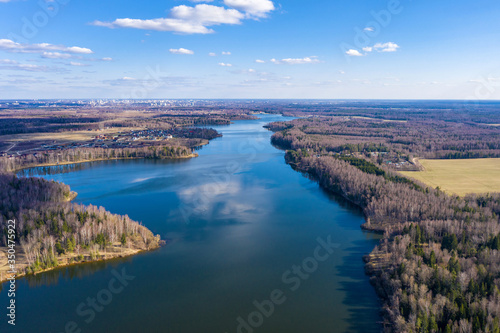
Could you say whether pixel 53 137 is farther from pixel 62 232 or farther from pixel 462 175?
pixel 462 175

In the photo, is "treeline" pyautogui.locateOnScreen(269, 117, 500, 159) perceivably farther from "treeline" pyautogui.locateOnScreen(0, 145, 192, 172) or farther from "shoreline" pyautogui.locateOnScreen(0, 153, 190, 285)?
"shoreline" pyautogui.locateOnScreen(0, 153, 190, 285)

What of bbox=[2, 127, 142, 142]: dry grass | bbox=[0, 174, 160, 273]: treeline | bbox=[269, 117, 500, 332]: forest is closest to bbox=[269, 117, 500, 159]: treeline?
bbox=[269, 117, 500, 332]: forest

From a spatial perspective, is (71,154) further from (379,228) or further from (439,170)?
(439,170)

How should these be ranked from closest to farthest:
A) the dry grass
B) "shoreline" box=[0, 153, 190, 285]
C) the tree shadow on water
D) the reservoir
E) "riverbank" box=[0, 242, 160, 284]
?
the tree shadow on water, the reservoir, "shoreline" box=[0, 153, 190, 285], "riverbank" box=[0, 242, 160, 284], the dry grass

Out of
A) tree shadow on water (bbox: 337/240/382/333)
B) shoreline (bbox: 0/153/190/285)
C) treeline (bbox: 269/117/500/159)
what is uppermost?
treeline (bbox: 269/117/500/159)

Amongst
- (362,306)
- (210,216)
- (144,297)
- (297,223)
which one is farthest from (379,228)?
(144,297)

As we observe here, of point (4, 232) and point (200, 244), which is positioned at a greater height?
point (4, 232)

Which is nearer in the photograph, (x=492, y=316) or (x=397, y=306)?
(x=492, y=316)
